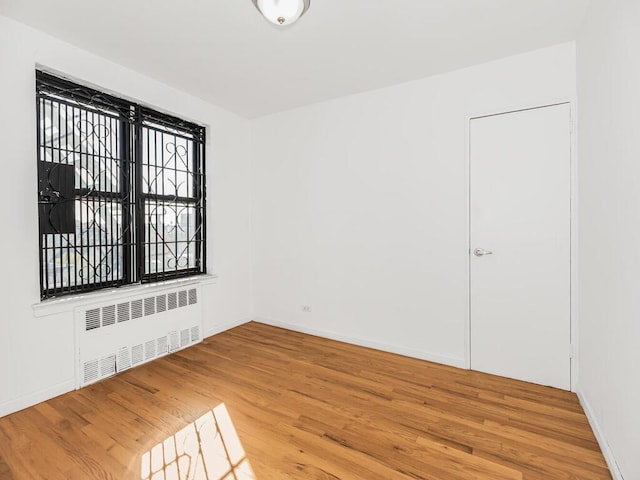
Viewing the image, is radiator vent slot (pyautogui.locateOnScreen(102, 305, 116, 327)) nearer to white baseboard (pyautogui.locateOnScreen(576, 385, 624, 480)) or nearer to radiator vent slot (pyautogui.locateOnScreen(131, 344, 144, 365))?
radiator vent slot (pyautogui.locateOnScreen(131, 344, 144, 365))

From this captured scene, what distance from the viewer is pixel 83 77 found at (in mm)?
2525

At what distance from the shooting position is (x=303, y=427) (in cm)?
202

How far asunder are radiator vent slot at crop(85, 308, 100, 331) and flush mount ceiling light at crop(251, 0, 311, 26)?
104 inches

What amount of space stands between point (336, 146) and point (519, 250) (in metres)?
2.13

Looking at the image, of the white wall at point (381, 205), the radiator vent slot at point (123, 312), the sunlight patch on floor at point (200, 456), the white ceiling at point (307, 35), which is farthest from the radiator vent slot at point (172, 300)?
the white ceiling at point (307, 35)

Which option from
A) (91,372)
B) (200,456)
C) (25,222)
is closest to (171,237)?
(25,222)

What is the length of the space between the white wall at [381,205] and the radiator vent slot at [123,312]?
169 centimetres

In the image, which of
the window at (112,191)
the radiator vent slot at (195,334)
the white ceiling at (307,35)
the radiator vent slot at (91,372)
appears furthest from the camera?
the radiator vent slot at (195,334)

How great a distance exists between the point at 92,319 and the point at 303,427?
1.99 meters

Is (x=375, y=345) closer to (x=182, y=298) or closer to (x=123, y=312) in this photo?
(x=182, y=298)

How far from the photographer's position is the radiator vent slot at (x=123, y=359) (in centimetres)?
274

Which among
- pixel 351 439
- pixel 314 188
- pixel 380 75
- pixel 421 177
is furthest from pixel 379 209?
pixel 351 439

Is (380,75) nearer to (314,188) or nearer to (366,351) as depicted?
(314,188)

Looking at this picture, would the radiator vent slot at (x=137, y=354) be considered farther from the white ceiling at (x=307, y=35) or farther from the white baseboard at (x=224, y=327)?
the white ceiling at (x=307, y=35)
